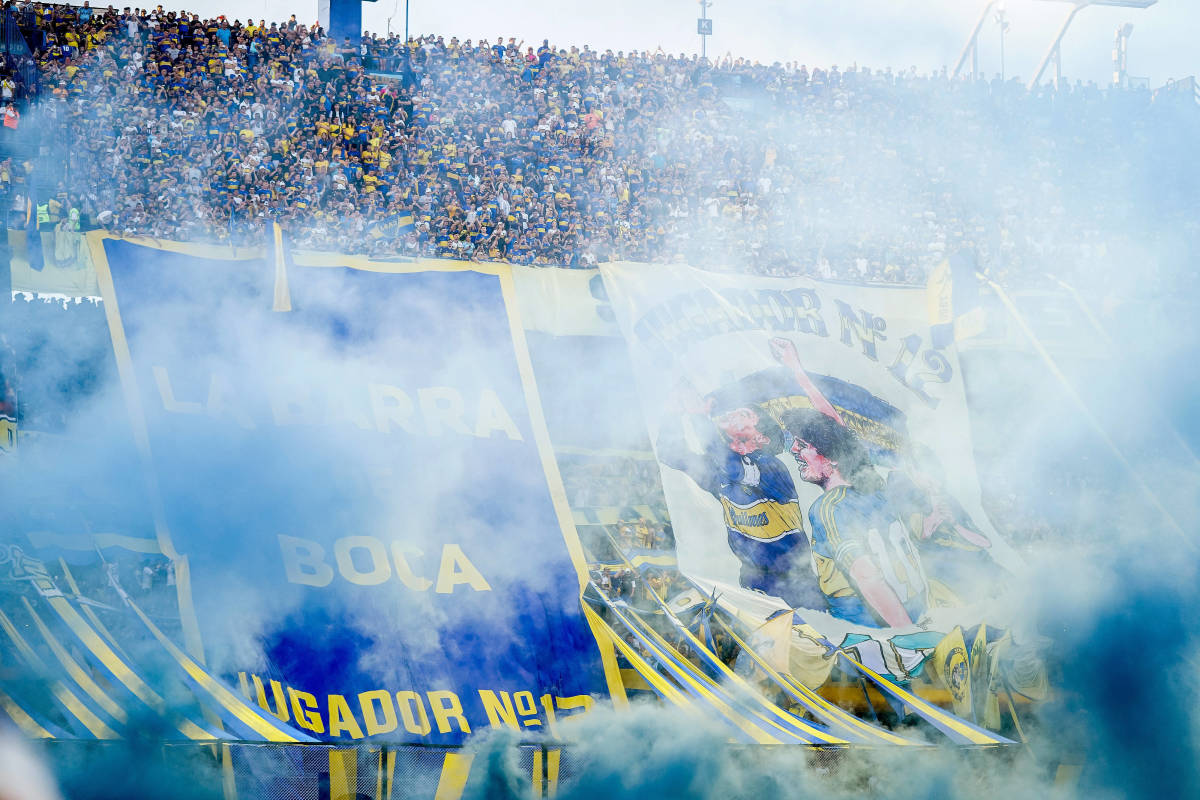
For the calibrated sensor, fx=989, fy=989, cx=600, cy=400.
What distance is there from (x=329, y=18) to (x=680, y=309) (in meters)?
5.89

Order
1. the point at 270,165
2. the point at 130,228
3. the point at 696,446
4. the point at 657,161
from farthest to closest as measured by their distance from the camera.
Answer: the point at 657,161, the point at 270,165, the point at 130,228, the point at 696,446

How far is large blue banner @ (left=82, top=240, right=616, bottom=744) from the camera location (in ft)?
19.6

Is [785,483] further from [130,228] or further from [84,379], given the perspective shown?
[130,228]

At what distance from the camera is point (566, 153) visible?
10.4 meters

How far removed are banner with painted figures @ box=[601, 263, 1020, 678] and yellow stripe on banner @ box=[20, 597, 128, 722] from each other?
11.9 ft

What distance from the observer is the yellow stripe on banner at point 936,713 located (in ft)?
21.8

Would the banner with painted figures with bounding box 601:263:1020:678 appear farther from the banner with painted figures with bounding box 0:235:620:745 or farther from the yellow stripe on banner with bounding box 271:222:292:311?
the yellow stripe on banner with bounding box 271:222:292:311

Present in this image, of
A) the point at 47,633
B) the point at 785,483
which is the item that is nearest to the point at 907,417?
the point at 785,483

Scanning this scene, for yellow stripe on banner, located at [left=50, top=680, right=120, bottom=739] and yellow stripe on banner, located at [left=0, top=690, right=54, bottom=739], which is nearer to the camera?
yellow stripe on banner, located at [left=0, top=690, right=54, bottom=739]

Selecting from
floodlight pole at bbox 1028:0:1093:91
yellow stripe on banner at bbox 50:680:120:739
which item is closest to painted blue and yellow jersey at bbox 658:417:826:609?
yellow stripe on banner at bbox 50:680:120:739

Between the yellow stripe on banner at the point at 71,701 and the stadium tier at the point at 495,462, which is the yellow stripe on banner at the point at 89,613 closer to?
the stadium tier at the point at 495,462

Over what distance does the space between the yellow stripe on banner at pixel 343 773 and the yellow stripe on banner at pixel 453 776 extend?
43 centimetres

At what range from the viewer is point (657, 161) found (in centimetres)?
1080

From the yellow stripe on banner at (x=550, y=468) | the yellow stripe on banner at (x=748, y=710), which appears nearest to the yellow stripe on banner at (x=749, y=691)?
the yellow stripe on banner at (x=748, y=710)
